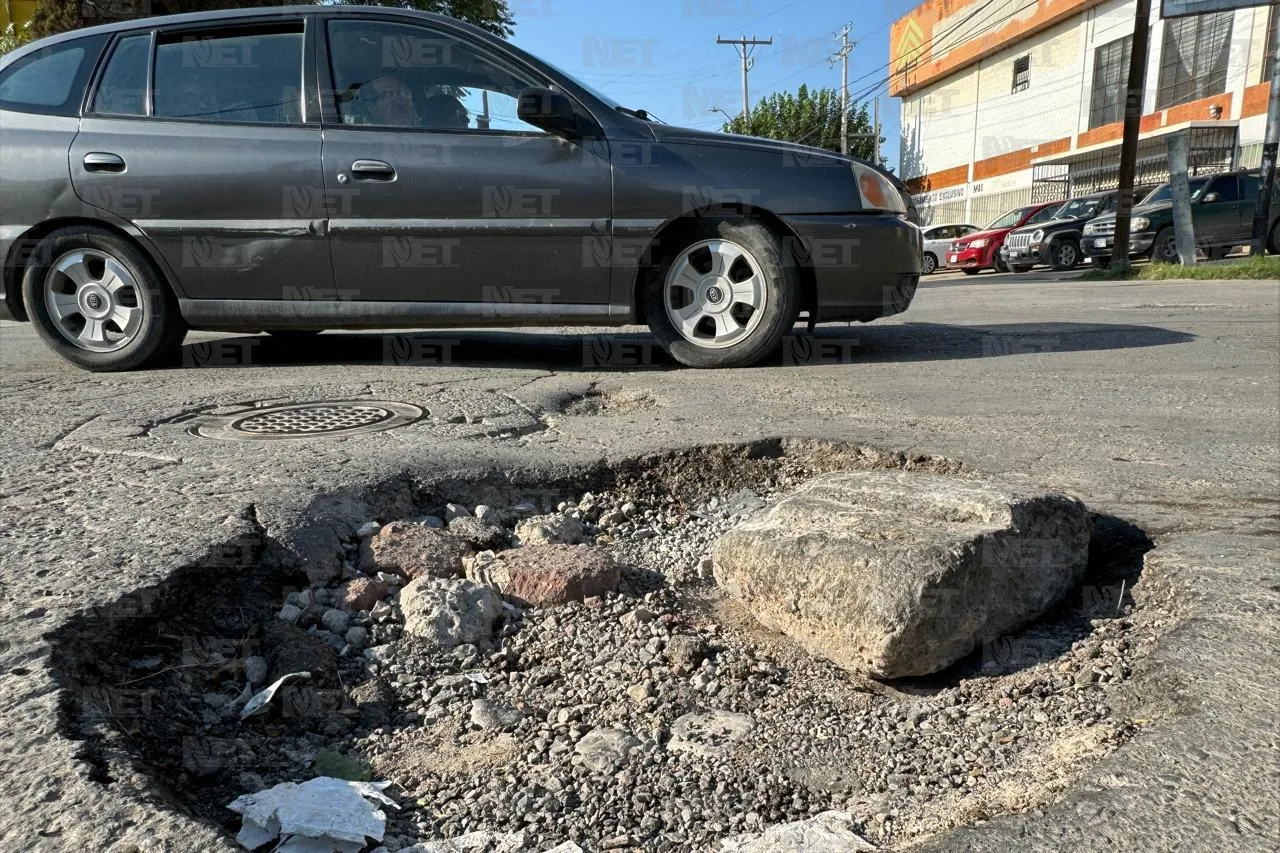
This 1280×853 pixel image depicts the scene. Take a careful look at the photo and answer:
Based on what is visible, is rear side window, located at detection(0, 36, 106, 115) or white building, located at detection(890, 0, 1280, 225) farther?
white building, located at detection(890, 0, 1280, 225)

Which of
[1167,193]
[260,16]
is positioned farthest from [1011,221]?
[260,16]

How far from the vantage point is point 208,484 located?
250 cm

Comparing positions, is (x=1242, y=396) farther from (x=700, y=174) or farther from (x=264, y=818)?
(x=264, y=818)

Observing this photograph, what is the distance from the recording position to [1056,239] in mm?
17375

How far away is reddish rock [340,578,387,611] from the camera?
A: 1.96 metres

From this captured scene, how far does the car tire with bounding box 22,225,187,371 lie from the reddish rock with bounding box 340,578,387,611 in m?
3.28

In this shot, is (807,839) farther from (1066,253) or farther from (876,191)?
(1066,253)

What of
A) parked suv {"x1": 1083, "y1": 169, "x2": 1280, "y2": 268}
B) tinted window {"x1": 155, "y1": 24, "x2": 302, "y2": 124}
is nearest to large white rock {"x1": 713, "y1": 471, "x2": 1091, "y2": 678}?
tinted window {"x1": 155, "y1": 24, "x2": 302, "y2": 124}

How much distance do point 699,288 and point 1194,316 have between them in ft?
15.0

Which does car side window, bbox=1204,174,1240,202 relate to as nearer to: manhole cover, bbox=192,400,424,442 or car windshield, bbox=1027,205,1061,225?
car windshield, bbox=1027,205,1061,225

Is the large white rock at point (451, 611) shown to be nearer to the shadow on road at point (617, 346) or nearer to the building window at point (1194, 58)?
the shadow on road at point (617, 346)

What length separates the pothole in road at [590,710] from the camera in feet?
4.40

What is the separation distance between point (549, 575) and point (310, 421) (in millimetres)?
1686

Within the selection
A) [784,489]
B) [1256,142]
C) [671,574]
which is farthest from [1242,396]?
[1256,142]
